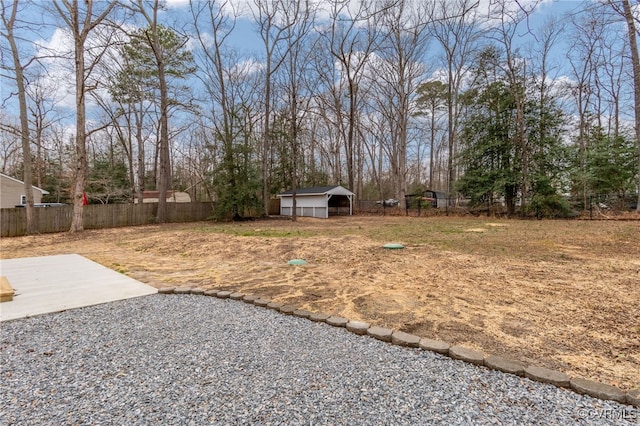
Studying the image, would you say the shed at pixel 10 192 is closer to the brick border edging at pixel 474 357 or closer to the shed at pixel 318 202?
the shed at pixel 318 202

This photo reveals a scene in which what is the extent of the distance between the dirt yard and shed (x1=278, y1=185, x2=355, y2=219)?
1116cm

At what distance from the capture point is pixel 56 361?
2.09 m

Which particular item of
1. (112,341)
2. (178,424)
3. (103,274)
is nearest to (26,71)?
(103,274)

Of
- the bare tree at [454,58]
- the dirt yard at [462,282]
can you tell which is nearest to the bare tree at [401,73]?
the bare tree at [454,58]

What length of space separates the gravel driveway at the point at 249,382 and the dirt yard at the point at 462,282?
1.54 feet

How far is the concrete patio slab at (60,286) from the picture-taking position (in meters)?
3.16

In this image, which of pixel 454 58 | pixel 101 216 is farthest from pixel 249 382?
pixel 454 58

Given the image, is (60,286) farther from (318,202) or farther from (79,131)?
(318,202)

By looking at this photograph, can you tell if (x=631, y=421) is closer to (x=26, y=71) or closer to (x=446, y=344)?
(x=446, y=344)

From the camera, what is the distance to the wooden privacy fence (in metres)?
10.5

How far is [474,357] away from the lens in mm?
2078

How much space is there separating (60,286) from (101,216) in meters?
10.7

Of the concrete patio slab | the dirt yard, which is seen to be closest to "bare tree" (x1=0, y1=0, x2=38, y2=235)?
the dirt yard

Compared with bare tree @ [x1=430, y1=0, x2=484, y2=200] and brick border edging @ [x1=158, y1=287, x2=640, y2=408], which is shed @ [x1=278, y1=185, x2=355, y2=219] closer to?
bare tree @ [x1=430, y1=0, x2=484, y2=200]
